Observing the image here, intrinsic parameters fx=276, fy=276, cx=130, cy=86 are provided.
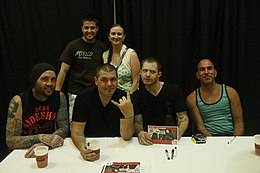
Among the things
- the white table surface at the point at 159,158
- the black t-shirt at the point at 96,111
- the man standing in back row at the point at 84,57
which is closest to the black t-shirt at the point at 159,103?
the black t-shirt at the point at 96,111

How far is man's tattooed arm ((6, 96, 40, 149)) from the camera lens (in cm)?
193

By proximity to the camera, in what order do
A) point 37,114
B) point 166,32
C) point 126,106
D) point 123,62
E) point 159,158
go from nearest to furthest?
point 159,158 < point 126,106 < point 37,114 < point 123,62 < point 166,32

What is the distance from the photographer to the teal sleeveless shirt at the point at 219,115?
8.64ft

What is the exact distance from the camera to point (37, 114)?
6.89 feet

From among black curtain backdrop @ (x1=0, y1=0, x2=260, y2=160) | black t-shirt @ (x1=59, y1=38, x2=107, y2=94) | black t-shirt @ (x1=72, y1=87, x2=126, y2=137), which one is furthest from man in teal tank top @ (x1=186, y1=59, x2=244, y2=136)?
black t-shirt @ (x1=59, y1=38, x2=107, y2=94)

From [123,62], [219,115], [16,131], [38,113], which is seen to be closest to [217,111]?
[219,115]

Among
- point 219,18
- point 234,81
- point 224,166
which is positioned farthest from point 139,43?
point 224,166

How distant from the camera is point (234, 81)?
3.21m

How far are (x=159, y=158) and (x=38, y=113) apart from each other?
100 cm

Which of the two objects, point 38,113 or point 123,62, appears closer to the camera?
point 38,113

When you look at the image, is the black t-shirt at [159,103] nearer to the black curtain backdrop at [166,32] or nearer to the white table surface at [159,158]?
the white table surface at [159,158]

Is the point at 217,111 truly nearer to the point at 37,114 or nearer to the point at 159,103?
the point at 159,103

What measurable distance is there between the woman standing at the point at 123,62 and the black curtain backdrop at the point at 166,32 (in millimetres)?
396

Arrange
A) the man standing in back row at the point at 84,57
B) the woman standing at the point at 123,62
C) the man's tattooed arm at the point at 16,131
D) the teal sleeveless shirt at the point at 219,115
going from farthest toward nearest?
the man standing in back row at the point at 84,57 → the woman standing at the point at 123,62 → the teal sleeveless shirt at the point at 219,115 → the man's tattooed arm at the point at 16,131
